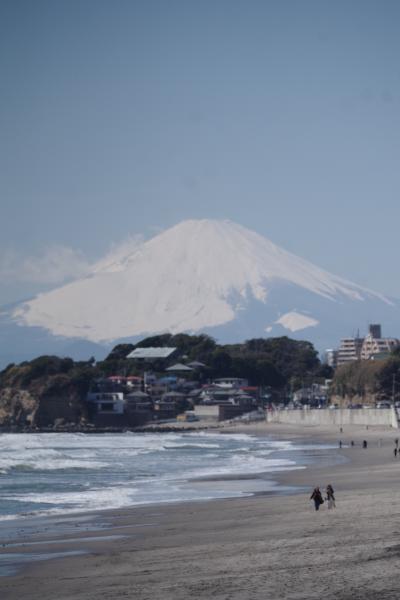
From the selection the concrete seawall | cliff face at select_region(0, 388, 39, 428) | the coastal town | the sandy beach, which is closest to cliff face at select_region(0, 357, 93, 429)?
cliff face at select_region(0, 388, 39, 428)

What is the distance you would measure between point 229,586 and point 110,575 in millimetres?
2880

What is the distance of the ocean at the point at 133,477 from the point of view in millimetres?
32031

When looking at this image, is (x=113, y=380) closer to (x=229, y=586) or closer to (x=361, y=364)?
(x=361, y=364)

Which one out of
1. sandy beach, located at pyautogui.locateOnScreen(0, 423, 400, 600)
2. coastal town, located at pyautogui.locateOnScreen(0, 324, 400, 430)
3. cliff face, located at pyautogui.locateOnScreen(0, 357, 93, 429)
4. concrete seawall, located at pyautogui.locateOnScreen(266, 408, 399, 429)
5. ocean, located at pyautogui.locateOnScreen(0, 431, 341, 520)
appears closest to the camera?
sandy beach, located at pyautogui.locateOnScreen(0, 423, 400, 600)

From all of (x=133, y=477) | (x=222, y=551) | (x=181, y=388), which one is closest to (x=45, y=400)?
(x=181, y=388)

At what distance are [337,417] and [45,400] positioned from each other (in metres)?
44.9

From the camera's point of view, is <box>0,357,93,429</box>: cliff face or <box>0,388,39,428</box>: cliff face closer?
<box>0,357,93,429</box>: cliff face

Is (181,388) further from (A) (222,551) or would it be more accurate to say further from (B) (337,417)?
(A) (222,551)

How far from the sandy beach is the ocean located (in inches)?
121

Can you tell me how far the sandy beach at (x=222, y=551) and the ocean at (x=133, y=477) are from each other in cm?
307

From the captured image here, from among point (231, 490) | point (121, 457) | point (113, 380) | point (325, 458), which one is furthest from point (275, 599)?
point (113, 380)

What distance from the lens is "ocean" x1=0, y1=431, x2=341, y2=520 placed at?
32.0m

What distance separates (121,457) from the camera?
195ft

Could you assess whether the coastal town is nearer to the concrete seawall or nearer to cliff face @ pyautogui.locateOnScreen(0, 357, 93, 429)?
cliff face @ pyautogui.locateOnScreen(0, 357, 93, 429)
